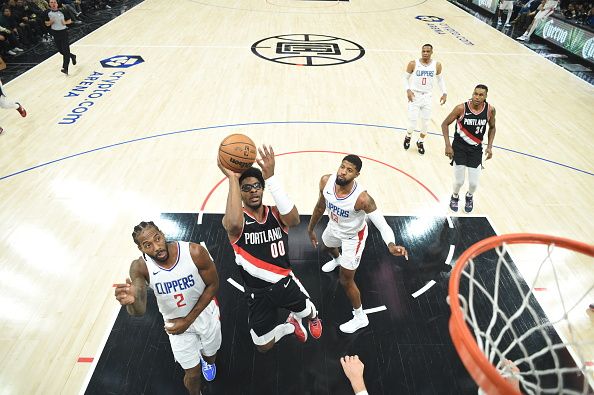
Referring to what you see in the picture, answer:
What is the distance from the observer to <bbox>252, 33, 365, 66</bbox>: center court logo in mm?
11219

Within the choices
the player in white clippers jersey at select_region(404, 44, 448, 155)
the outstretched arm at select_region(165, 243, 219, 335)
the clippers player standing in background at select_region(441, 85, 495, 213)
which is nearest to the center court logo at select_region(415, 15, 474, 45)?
the player in white clippers jersey at select_region(404, 44, 448, 155)

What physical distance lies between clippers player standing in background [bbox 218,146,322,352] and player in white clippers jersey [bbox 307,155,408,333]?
62 centimetres

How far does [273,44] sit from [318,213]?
9.78 meters

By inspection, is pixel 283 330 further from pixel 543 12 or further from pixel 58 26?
pixel 543 12

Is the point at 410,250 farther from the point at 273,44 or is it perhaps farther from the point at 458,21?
the point at 458,21

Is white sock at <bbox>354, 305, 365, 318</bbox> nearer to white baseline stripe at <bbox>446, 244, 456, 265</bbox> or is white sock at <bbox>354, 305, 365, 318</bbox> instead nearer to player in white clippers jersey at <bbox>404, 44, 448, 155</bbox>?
white baseline stripe at <bbox>446, 244, 456, 265</bbox>

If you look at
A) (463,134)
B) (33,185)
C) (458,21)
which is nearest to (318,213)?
(463,134)

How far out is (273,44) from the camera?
12422 mm

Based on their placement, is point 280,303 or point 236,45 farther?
point 236,45

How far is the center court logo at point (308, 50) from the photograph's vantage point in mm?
11219

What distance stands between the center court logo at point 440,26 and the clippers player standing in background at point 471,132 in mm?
9647

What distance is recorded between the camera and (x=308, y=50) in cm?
1197

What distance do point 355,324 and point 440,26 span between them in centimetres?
1412

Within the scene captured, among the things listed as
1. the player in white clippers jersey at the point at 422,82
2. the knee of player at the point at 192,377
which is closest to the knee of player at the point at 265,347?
the knee of player at the point at 192,377
